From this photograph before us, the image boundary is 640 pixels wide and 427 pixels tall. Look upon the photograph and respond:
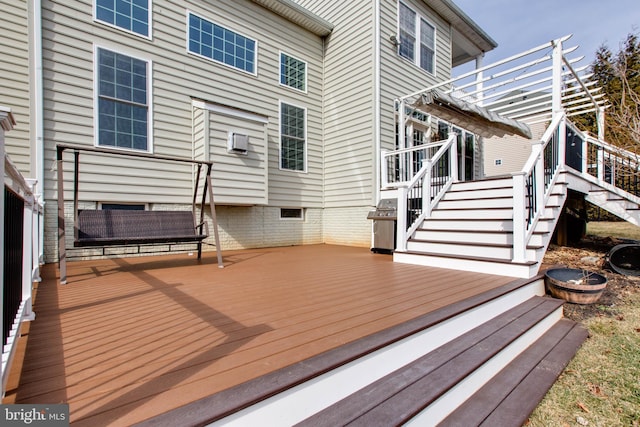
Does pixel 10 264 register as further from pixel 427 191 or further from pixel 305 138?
pixel 305 138

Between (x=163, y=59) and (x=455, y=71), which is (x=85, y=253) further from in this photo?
(x=455, y=71)

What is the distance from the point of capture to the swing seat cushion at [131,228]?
3428mm

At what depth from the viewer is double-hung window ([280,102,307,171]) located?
7.00 meters

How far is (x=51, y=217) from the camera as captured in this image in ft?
14.7

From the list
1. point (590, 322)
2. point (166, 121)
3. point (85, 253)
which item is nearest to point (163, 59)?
point (166, 121)

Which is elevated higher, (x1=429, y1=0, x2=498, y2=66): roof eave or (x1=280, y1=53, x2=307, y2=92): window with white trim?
(x1=429, y1=0, x2=498, y2=66): roof eave

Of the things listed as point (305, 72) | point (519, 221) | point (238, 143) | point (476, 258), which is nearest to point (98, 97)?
point (238, 143)

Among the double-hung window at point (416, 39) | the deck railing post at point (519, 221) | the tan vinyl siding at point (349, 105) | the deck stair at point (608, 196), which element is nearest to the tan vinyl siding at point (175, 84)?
the tan vinyl siding at point (349, 105)

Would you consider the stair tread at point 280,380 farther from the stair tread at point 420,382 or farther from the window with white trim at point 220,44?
the window with white trim at point 220,44

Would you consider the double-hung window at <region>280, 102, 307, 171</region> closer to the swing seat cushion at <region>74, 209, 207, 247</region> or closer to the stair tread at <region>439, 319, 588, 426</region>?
the swing seat cushion at <region>74, 209, 207, 247</region>

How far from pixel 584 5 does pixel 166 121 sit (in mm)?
13250

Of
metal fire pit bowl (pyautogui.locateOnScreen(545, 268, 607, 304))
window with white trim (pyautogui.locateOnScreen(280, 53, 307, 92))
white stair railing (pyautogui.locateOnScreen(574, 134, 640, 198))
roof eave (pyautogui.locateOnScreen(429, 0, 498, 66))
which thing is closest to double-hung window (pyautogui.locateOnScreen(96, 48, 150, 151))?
window with white trim (pyautogui.locateOnScreen(280, 53, 307, 92))

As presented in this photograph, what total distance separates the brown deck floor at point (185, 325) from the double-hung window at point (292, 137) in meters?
3.83

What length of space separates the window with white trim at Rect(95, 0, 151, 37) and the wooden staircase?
5.75 meters
